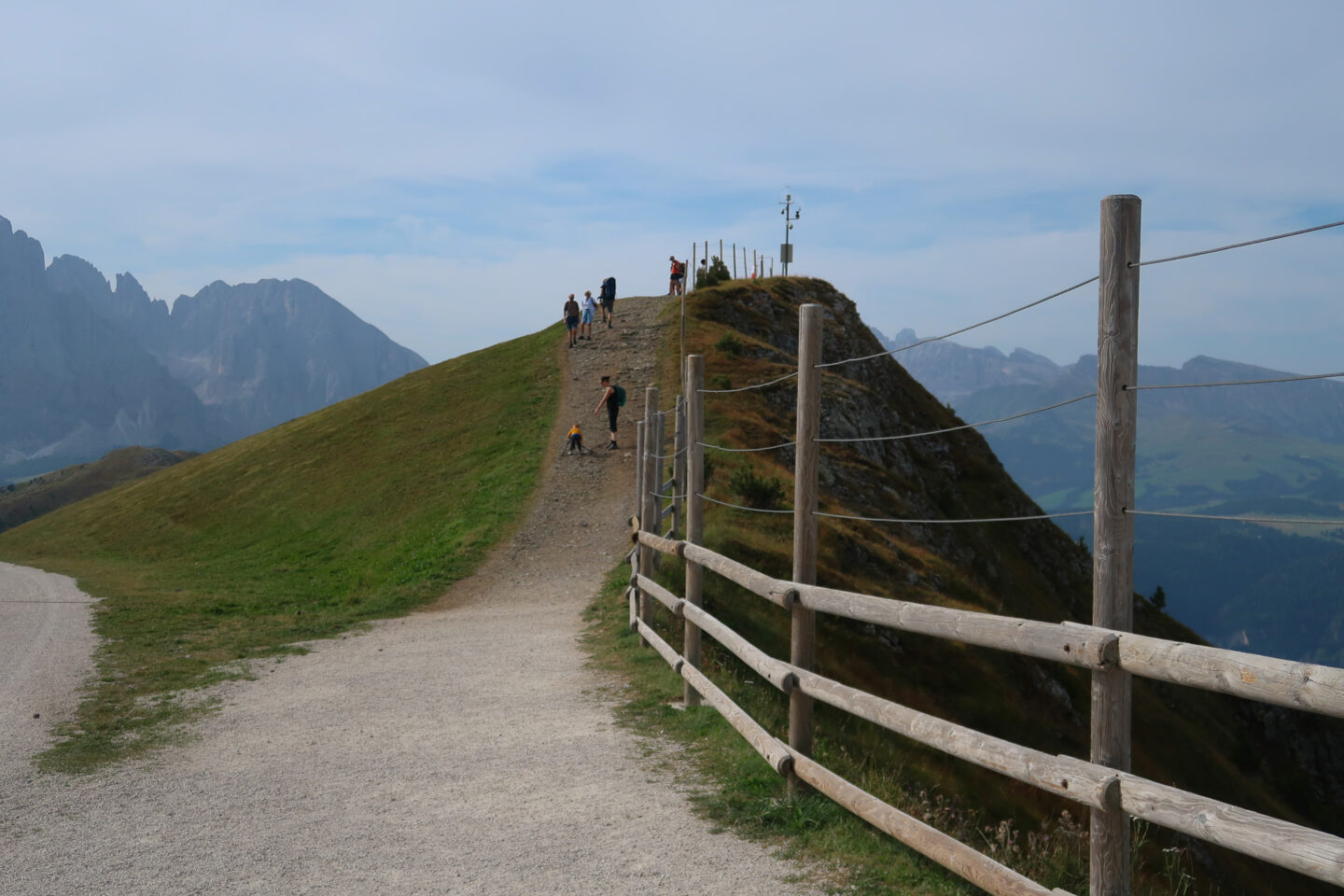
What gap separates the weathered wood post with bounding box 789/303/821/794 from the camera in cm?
740

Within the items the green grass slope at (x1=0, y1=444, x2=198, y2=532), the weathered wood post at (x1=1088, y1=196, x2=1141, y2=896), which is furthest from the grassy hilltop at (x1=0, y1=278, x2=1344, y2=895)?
the green grass slope at (x1=0, y1=444, x2=198, y2=532)

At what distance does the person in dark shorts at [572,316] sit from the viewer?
1780 inches

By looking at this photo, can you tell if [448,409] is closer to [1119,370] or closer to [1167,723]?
[1167,723]

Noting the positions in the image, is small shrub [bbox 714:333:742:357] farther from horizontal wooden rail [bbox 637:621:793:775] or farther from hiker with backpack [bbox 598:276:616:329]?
horizontal wooden rail [bbox 637:621:793:775]

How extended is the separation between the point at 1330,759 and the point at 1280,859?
4284cm

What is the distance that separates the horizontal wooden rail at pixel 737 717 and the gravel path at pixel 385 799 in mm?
693

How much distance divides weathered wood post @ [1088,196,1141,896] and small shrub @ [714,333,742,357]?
35.2m

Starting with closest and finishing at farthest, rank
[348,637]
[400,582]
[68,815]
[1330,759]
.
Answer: [68,815]
[348,637]
[400,582]
[1330,759]

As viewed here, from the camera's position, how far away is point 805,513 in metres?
7.73

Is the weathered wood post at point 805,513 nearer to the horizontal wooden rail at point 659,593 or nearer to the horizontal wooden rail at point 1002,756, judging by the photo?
the horizontal wooden rail at point 1002,756

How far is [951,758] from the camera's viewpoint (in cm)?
1608

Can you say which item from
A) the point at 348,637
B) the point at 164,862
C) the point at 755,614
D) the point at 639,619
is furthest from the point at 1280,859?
the point at 348,637

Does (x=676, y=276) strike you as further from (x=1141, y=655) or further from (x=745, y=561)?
(x=1141, y=655)

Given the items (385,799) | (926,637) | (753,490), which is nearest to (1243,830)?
(385,799)
